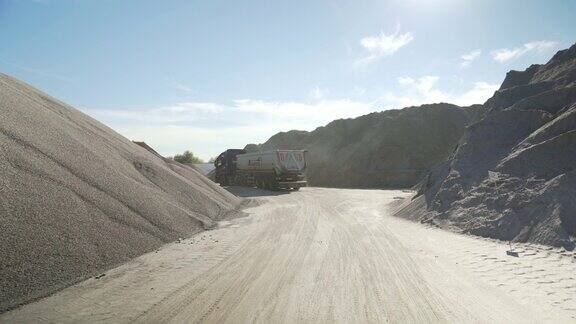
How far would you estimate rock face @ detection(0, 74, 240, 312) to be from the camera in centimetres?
661

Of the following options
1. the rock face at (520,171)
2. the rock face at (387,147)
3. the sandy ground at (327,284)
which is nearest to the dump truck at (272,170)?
the rock face at (387,147)

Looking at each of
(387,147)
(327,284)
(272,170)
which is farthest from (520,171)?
(387,147)

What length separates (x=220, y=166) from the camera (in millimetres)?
35094

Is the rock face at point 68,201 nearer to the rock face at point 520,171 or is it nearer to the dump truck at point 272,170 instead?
the rock face at point 520,171

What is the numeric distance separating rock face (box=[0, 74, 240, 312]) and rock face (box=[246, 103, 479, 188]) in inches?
1055

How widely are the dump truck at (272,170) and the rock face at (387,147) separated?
35.8 ft

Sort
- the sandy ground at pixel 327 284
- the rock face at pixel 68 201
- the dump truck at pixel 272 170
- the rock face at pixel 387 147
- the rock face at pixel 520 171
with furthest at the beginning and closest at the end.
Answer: the rock face at pixel 387 147, the dump truck at pixel 272 170, the rock face at pixel 520 171, the rock face at pixel 68 201, the sandy ground at pixel 327 284

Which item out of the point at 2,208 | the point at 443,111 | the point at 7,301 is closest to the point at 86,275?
the point at 7,301

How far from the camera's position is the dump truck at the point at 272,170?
92.2 ft

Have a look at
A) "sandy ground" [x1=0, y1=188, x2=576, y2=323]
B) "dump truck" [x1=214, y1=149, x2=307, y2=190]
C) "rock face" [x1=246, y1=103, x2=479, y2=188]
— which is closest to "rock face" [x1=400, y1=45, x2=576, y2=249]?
"sandy ground" [x1=0, y1=188, x2=576, y2=323]

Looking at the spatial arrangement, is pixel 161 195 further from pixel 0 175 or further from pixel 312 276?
pixel 312 276

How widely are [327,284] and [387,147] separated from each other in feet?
123

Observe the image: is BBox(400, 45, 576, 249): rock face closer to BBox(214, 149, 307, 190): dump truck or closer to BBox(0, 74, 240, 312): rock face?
BBox(0, 74, 240, 312): rock face

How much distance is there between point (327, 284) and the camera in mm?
6672
